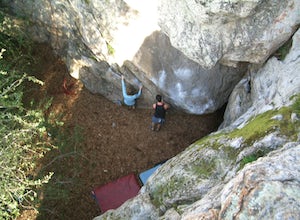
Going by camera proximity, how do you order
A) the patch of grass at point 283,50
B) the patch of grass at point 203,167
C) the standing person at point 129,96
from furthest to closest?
the standing person at point 129,96, the patch of grass at point 283,50, the patch of grass at point 203,167

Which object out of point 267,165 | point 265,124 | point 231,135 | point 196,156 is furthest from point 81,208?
point 267,165

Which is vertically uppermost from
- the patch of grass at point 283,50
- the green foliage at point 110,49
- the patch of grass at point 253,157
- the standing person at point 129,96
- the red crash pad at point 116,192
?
the green foliage at point 110,49

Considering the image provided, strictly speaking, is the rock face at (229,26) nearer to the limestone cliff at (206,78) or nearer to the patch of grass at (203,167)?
the limestone cliff at (206,78)

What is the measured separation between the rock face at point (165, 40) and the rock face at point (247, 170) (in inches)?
29.8

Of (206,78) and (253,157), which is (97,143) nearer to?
(206,78)

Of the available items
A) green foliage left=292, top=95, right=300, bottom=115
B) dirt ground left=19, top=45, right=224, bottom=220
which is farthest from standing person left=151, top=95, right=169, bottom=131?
green foliage left=292, top=95, right=300, bottom=115

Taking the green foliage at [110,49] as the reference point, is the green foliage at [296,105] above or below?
below

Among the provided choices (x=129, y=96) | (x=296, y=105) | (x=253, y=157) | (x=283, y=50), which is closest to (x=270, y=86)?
(x=283, y=50)

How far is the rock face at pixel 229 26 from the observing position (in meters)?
5.89

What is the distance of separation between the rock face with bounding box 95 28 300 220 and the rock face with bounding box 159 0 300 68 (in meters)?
0.45

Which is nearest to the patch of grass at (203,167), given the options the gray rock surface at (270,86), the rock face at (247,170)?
the rock face at (247,170)

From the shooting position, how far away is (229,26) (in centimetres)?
647

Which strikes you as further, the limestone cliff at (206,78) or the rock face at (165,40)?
the rock face at (165,40)

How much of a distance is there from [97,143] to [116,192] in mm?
1944
